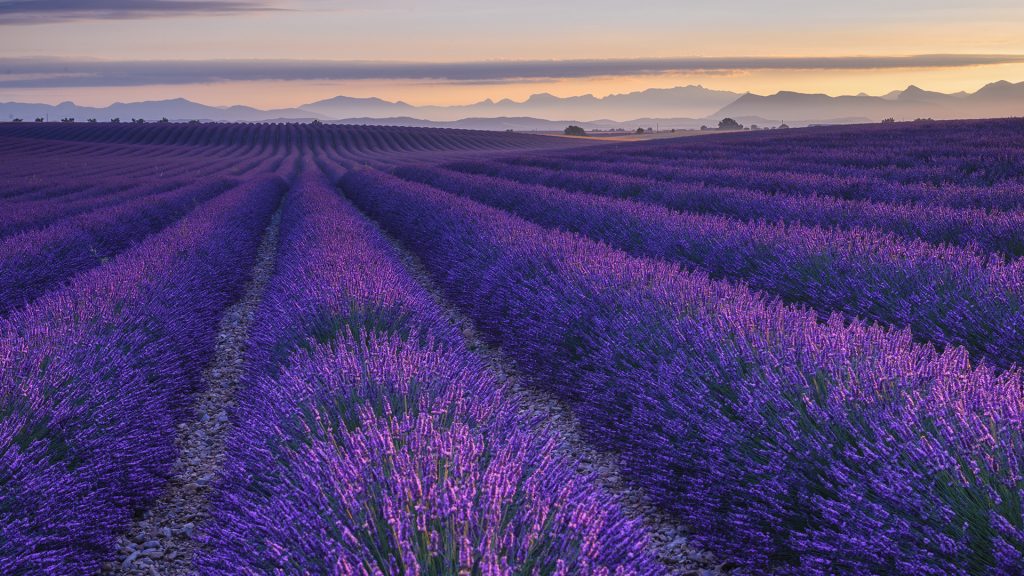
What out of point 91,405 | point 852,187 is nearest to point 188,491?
point 91,405

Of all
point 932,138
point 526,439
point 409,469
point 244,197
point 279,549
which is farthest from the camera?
point 932,138

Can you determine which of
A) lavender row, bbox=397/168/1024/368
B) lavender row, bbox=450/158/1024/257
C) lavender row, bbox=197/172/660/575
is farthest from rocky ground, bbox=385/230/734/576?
lavender row, bbox=450/158/1024/257

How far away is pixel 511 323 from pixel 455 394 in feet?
9.38

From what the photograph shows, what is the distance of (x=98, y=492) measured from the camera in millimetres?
3057

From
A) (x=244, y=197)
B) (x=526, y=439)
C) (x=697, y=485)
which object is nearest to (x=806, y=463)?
(x=697, y=485)

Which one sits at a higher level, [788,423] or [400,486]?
[400,486]

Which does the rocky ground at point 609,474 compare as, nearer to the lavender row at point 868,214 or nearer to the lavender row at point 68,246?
the lavender row at point 868,214

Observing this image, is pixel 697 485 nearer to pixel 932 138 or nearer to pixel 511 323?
pixel 511 323

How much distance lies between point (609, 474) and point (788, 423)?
1292 millimetres

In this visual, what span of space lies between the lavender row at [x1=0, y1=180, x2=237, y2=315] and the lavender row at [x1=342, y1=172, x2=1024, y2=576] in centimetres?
486

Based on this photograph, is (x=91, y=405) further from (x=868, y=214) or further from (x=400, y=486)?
(x=868, y=214)

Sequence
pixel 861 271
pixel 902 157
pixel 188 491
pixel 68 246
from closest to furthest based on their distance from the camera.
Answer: pixel 188 491, pixel 861 271, pixel 68 246, pixel 902 157

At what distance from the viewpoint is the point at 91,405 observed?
135 inches

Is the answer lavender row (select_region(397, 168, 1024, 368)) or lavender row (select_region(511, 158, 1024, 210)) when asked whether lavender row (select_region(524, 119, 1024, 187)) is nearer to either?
lavender row (select_region(511, 158, 1024, 210))
